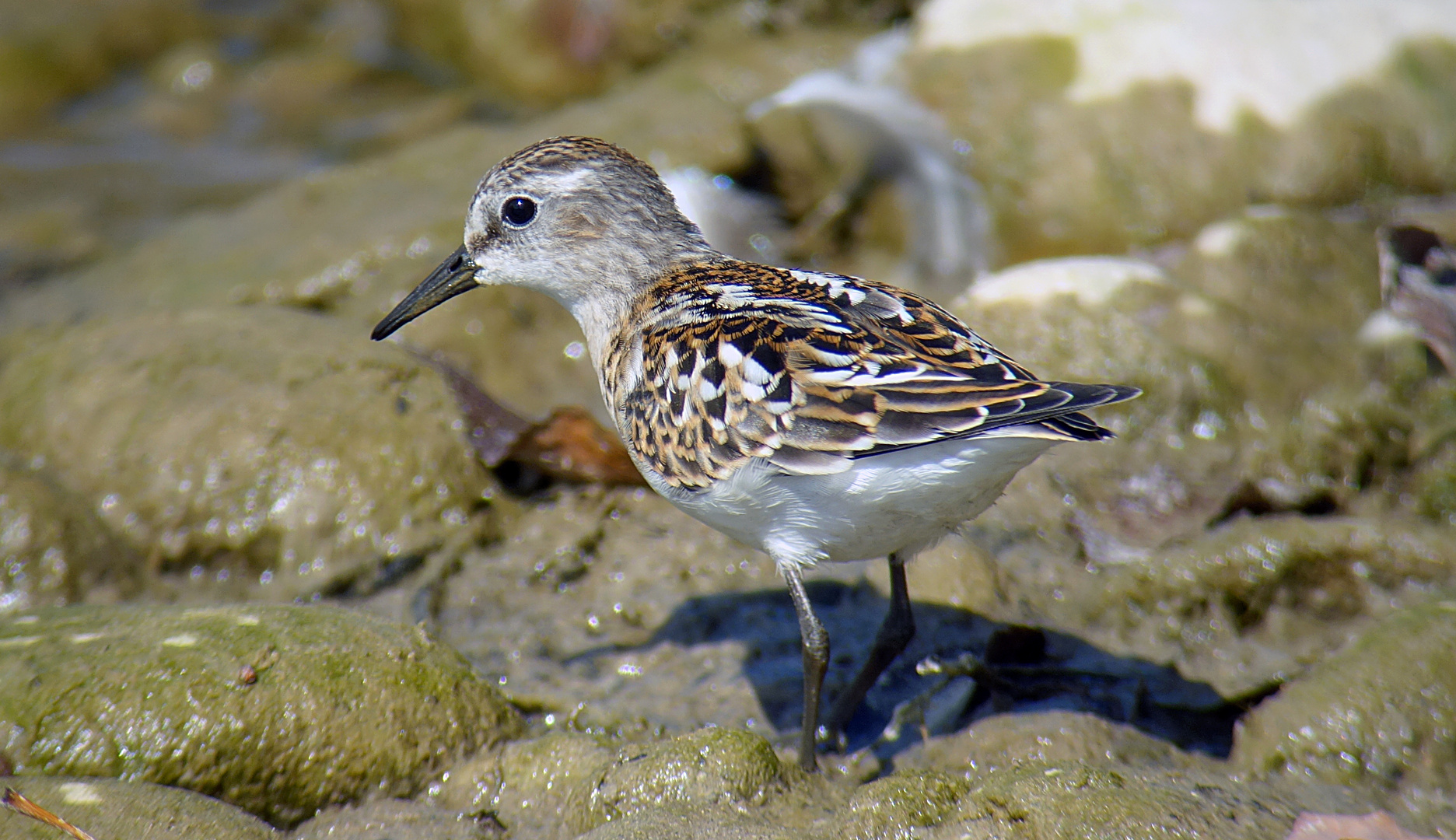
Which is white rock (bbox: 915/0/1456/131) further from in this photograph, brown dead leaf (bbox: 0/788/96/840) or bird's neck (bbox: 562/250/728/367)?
brown dead leaf (bbox: 0/788/96/840)

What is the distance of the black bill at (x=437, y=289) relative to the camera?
4.36 metres

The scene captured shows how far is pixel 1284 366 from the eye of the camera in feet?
17.5

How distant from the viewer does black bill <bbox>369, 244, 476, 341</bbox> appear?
4.36 m

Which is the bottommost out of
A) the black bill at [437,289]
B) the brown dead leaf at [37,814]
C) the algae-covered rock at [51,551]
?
the algae-covered rock at [51,551]

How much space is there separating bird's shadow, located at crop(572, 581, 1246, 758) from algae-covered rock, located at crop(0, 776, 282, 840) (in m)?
1.44

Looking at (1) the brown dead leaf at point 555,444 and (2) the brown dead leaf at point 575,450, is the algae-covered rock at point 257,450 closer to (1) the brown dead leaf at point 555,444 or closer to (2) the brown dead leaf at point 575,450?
(1) the brown dead leaf at point 555,444

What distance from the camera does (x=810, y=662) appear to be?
3641mm

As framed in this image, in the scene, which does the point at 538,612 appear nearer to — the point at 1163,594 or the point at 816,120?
the point at 1163,594

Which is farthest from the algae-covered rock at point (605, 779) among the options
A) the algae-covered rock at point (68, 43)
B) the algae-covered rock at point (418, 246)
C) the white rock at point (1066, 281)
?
the algae-covered rock at point (68, 43)

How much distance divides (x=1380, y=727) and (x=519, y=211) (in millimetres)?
3372

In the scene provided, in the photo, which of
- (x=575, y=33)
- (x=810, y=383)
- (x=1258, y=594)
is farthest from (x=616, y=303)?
(x=575, y=33)

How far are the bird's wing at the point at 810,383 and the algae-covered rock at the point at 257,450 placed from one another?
1.37 m

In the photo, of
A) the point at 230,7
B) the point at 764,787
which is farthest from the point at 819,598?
the point at 230,7

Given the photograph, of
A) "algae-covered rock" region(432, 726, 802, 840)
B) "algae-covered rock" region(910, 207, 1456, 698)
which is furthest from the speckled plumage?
"algae-covered rock" region(432, 726, 802, 840)
